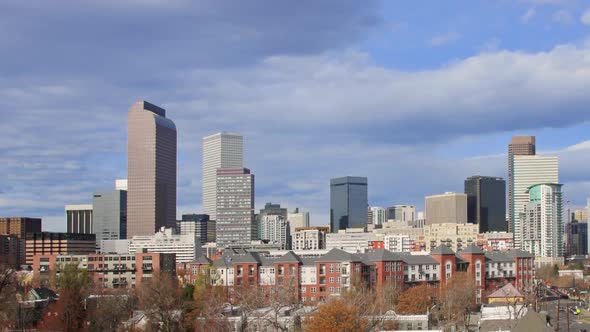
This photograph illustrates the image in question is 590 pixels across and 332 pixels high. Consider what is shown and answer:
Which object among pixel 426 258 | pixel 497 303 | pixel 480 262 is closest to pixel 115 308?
pixel 497 303

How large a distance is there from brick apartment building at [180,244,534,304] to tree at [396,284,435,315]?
864 centimetres

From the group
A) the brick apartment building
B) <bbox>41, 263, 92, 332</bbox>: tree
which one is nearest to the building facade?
the brick apartment building

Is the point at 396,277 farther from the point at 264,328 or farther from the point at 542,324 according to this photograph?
the point at 542,324

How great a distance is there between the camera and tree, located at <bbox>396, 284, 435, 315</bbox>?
12494 centimetres

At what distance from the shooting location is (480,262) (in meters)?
164

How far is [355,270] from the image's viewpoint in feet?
468

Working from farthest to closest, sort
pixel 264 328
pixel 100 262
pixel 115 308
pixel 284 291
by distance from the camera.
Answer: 1. pixel 100 262
2. pixel 284 291
3. pixel 115 308
4. pixel 264 328

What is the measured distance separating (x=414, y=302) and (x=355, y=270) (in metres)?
17.6

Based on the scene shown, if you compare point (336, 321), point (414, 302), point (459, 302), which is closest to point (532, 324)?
point (336, 321)

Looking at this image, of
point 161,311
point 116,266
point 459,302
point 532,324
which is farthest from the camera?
point 116,266

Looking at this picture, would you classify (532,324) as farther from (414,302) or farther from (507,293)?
(507,293)

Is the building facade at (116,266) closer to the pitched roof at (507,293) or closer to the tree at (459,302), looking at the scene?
the tree at (459,302)

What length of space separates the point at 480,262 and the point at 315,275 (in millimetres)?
35915

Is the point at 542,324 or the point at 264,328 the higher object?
the point at 542,324
